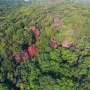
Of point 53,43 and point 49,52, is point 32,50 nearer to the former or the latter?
point 49,52

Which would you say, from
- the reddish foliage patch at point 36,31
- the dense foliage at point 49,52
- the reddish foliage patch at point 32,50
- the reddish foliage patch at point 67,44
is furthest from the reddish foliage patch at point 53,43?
the reddish foliage patch at point 36,31

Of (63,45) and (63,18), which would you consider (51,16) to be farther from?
(63,45)

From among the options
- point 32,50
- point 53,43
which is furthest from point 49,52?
point 32,50

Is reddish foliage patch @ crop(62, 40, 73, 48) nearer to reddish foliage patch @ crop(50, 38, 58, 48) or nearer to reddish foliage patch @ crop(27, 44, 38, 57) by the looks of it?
reddish foliage patch @ crop(50, 38, 58, 48)

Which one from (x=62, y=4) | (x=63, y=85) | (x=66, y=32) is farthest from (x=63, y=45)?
(x=62, y=4)

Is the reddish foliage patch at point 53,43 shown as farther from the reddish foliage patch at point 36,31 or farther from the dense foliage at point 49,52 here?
the reddish foliage patch at point 36,31

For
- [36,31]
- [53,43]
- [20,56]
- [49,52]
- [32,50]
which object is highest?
[36,31]
